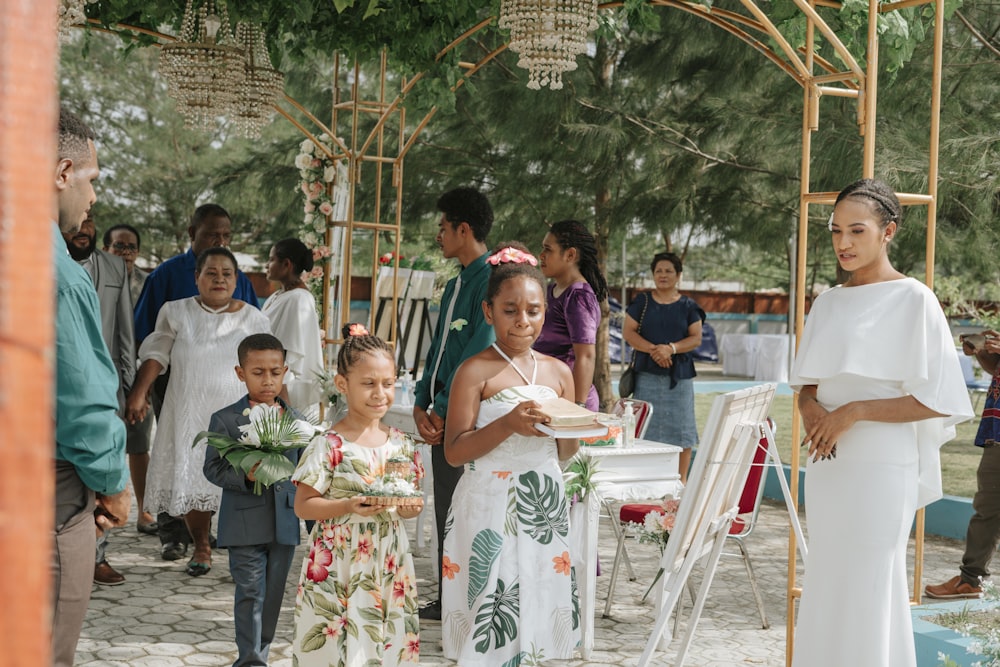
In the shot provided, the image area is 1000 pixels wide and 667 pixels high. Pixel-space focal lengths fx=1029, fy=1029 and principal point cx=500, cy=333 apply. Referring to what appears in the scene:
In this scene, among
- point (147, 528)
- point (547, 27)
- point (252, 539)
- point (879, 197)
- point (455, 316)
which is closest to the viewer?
point (879, 197)

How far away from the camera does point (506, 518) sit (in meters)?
3.48

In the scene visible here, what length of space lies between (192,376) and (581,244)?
87.0 inches

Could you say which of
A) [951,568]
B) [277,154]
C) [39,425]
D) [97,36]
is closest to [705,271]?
[97,36]

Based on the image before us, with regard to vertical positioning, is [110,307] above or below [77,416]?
above

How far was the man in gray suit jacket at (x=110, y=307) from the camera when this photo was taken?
534 cm

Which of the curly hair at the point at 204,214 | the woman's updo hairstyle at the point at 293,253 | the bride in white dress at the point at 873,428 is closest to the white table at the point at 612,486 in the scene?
the bride in white dress at the point at 873,428

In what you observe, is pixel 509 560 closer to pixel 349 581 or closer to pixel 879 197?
pixel 349 581

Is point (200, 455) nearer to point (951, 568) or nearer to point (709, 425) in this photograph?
point (709, 425)

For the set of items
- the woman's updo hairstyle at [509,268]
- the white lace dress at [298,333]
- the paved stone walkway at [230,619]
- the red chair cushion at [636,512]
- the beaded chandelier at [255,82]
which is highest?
the beaded chandelier at [255,82]

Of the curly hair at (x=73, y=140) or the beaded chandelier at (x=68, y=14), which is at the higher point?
the beaded chandelier at (x=68, y=14)

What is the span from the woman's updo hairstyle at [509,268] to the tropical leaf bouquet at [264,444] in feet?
2.78

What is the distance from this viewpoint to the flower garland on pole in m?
8.02

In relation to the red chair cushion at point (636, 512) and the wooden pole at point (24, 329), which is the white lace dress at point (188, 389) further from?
the wooden pole at point (24, 329)

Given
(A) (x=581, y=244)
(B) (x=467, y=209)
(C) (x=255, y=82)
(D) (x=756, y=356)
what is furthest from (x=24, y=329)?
(D) (x=756, y=356)
